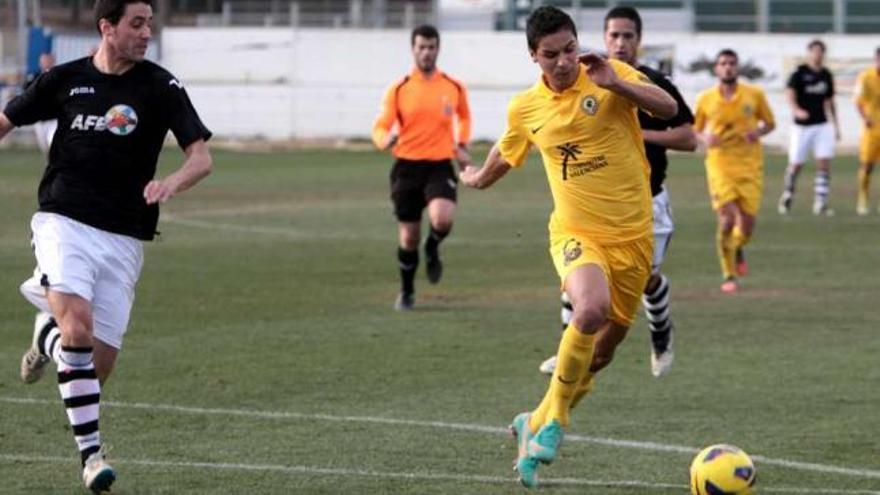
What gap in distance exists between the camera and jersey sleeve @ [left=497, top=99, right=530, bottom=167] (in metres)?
9.65

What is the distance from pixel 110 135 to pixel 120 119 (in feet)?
0.29

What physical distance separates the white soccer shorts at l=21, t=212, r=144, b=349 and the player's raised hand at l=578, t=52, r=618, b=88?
2.31 metres

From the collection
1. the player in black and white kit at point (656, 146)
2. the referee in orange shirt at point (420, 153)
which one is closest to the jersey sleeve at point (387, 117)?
the referee in orange shirt at point (420, 153)

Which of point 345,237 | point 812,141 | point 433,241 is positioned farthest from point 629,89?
point 812,141

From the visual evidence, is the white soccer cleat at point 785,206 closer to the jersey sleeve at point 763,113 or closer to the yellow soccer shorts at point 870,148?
the yellow soccer shorts at point 870,148

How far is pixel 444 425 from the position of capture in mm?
10656

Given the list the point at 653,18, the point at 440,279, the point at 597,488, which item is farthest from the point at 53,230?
the point at 653,18

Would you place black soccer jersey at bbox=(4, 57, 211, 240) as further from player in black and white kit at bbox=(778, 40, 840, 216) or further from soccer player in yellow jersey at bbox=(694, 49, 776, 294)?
player in black and white kit at bbox=(778, 40, 840, 216)

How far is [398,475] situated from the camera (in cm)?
910

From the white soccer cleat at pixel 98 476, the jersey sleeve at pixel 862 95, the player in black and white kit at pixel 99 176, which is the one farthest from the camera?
the jersey sleeve at pixel 862 95

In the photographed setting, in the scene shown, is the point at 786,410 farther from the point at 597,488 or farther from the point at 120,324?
the point at 120,324

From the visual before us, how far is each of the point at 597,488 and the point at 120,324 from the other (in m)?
2.38

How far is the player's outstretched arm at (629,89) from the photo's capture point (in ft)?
29.0

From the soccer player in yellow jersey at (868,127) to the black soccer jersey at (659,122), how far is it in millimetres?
16055
